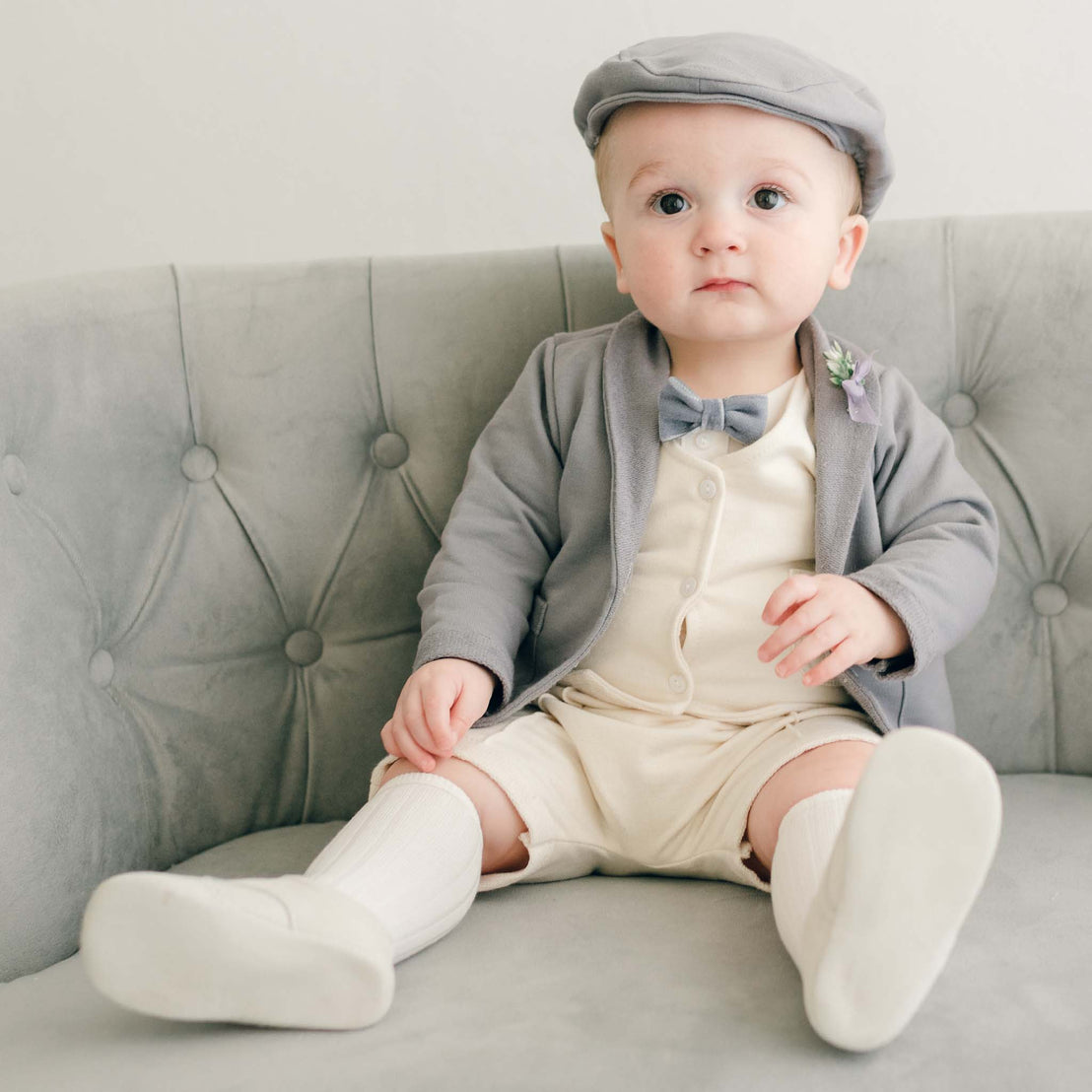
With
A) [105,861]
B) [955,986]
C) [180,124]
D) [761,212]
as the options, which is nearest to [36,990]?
[105,861]

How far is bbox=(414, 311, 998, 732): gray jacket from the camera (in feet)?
3.43

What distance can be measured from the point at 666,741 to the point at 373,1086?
0.43 metres

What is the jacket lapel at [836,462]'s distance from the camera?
1.06m

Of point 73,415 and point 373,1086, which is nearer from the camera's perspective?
point 373,1086

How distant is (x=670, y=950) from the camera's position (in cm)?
84

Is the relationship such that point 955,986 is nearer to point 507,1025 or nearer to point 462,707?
point 507,1025

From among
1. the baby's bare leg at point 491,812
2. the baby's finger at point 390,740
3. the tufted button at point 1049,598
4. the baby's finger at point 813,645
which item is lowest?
the baby's bare leg at point 491,812

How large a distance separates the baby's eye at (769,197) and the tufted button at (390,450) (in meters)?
0.44

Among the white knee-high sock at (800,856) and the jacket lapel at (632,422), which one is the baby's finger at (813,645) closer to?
the white knee-high sock at (800,856)

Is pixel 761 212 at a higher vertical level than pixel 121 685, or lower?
higher

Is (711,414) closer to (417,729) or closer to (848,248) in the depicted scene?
(848,248)

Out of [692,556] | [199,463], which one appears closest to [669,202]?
[692,556]

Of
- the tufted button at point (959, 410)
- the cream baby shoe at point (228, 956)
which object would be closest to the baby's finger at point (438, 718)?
the cream baby shoe at point (228, 956)

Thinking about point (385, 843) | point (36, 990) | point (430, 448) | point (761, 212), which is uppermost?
point (761, 212)
